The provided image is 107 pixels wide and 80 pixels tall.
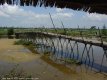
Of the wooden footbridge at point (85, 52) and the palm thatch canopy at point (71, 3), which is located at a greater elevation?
the palm thatch canopy at point (71, 3)

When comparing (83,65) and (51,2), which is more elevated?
(51,2)

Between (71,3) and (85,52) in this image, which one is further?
(85,52)

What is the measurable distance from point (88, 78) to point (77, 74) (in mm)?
1075

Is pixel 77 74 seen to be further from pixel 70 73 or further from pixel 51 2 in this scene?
pixel 51 2

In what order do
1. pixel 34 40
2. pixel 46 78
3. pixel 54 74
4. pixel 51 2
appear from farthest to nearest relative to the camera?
pixel 34 40 → pixel 54 74 → pixel 46 78 → pixel 51 2

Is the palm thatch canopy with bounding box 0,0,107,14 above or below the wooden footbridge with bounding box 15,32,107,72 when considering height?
above

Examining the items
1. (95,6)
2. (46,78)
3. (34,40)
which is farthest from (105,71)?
(34,40)

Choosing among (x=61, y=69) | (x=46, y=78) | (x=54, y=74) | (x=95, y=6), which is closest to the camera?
(x=95, y=6)

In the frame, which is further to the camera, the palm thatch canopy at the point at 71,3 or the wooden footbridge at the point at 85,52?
the wooden footbridge at the point at 85,52

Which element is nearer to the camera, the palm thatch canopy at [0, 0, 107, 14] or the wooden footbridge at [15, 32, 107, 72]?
the palm thatch canopy at [0, 0, 107, 14]

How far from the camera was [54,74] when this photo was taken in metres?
13.5

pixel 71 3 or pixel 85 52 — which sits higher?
pixel 71 3

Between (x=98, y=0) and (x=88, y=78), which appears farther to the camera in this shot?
(x=88, y=78)

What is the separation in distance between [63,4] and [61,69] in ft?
31.3
